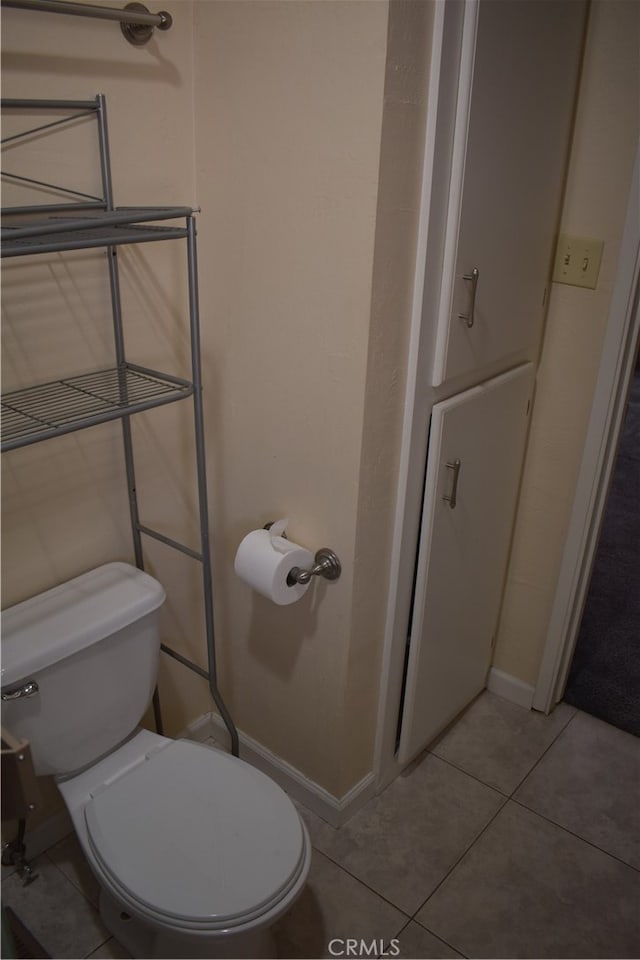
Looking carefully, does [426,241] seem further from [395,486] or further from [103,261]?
[103,261]

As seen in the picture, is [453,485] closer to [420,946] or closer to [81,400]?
[81,400]

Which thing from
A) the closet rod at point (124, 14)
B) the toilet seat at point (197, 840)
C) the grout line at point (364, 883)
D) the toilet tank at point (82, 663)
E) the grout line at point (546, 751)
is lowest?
the grout line at point (364, 883)

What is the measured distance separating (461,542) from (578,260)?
716 mm

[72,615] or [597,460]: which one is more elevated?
[597,460]

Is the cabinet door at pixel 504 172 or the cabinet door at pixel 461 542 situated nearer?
the cabinet door at pixel 504 172

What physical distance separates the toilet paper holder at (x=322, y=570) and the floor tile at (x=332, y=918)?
0.70m

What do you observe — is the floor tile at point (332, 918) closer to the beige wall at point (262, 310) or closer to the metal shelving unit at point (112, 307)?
the beige wall at point (262, 310)

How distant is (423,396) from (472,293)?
22 centimetres

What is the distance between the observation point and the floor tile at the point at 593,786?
6.35ft

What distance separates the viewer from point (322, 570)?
1.67 metres

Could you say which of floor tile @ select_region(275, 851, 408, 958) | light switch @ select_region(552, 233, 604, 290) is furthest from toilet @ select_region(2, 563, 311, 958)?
light switch @ select_region(552, 233, 604, 290)

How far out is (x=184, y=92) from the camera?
156 centimetres

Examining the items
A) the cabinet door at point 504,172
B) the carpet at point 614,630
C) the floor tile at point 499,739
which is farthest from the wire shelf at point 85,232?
the carpet at point 614,630

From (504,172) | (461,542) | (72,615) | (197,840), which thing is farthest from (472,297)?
(197,840)
